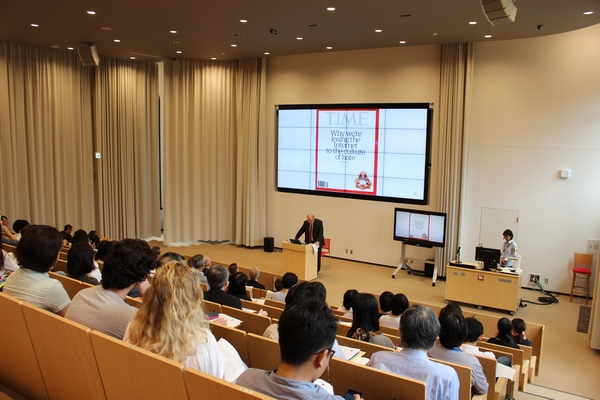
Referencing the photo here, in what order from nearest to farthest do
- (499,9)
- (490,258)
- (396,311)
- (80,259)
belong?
1. (80,259)
2. (396,311)
3. (499,9)
4. (490,258)

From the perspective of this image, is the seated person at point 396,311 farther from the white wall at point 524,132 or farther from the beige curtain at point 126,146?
the beige curtain at point 126,146

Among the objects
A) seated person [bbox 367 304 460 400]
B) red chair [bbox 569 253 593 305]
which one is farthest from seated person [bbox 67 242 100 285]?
red chair [bbox 569 253 593 305]

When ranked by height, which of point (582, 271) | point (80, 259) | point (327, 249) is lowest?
point (327, 249)

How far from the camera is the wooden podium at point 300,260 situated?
9086mm

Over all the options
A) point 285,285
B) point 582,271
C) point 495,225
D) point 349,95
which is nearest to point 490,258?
A: point 495,225

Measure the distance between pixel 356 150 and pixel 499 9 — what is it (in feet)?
17.3

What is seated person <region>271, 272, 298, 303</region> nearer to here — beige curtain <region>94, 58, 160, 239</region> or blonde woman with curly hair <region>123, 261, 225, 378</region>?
blonde woman with curly hair <region>123, 261, 225, 378</region>

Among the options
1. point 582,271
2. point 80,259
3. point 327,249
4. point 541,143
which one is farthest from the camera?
point 327,249

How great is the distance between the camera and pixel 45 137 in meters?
10.5

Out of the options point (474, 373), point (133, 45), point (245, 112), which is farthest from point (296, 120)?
point (474, 373)

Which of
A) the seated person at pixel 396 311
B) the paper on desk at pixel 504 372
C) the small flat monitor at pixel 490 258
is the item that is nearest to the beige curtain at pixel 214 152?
the small flat monitor at pixel 490 258

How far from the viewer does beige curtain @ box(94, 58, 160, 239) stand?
37.7ft

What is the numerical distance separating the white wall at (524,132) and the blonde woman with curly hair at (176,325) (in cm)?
800

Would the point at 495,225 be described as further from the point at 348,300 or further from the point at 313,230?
the point at 348,300
